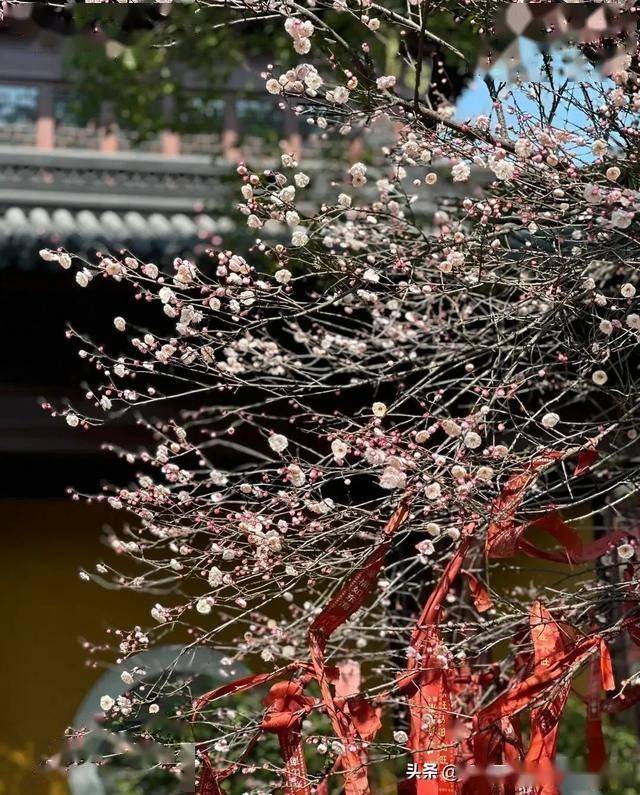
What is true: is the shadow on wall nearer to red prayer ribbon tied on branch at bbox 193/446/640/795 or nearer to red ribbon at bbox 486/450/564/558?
red prayer ribbon tied on branch at bbox 193/446/640/795

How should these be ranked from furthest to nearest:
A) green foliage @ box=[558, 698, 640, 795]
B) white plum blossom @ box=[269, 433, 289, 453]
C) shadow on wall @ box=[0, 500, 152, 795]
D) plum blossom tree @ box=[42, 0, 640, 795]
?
shadow on wall @ box=[0, 500, 152, 795]
green foliage @ box=[558, 698, 640, 795]
white plum blossom @ box=[269, 433, 289, 453]
plum blossom tree @ box=[42, 0, 640, 795]

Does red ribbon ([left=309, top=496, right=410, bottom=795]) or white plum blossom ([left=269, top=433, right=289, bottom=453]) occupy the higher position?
white plum blossom ([left=269, top=433, right=289, bottom=453])

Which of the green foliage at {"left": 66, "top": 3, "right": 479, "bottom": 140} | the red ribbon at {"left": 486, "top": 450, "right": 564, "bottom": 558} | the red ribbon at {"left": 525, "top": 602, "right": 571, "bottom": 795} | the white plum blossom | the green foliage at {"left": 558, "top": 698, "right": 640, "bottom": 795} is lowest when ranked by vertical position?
the green foliage at {"left": 558, "top": 698, "right": 640, "bottom": 795}

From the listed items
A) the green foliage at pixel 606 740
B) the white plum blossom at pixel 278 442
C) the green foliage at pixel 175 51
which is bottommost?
the green foliage at pixel 606 740

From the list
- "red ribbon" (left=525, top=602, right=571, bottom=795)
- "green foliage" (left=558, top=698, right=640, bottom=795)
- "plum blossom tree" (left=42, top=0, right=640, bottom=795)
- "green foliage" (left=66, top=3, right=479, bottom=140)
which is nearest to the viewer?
"red ribbon" (left=525, top=602, right=571, bottom=795)

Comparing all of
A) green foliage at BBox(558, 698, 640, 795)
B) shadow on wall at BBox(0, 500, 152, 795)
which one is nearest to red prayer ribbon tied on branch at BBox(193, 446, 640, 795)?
green foliage at BBox(558, 698, 640, 795)

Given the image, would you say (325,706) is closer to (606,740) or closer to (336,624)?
(336,624)

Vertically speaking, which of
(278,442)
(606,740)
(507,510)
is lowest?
(606,740)

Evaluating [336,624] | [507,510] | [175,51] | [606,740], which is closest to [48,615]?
[606,740]

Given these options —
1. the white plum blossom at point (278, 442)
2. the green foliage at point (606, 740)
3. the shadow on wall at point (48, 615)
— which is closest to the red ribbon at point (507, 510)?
the white plum blossom at point (278, 442)

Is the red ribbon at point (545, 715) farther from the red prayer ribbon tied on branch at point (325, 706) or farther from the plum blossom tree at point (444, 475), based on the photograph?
the red prayer ribbon tied on branch at point (325, 706)

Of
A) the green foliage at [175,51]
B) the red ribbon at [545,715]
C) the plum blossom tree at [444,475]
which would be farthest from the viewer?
the green foliage at [175,51]

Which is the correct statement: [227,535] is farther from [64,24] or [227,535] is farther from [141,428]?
[64,24]

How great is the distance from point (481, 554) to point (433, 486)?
121cm
